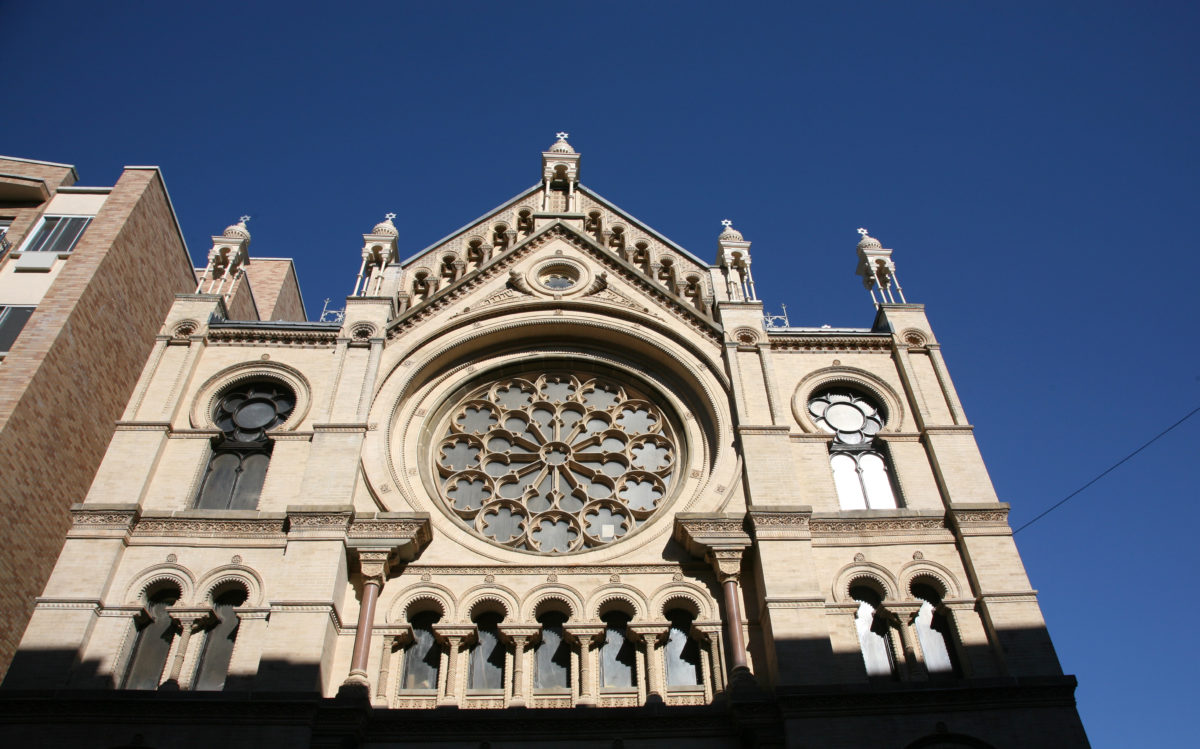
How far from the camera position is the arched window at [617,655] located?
16.7m

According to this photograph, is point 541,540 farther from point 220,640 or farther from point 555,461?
point 220,640

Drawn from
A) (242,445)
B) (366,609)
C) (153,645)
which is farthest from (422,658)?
(242,445)

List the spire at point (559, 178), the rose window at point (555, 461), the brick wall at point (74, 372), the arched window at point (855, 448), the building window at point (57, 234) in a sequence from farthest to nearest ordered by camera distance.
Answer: the spire at point (559, 178), the building window at point (57, 234), the arched window at point (855, 448), the rose window at point (555, 461), the brick wall at point (74, 372)

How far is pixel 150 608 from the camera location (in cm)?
1669

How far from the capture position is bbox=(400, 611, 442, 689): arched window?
54.5ft

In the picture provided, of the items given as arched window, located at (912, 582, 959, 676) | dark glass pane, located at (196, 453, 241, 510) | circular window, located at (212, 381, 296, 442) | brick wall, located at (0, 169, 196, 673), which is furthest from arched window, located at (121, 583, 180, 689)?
arched window, located at (912, 582, 959, 676)

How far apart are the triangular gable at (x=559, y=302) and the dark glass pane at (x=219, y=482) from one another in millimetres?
4601

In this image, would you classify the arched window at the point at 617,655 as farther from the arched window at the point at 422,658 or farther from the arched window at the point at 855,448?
the arched window at the point at 855,448

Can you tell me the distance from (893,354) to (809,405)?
2.51 meters

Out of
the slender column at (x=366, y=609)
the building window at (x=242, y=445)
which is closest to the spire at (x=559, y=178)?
the building window at (x=242, y=445)

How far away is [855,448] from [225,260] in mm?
15925

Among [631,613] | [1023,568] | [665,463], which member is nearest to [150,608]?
[631,613]

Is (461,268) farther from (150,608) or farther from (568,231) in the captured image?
(150,608)

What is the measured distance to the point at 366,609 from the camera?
1645 cm
